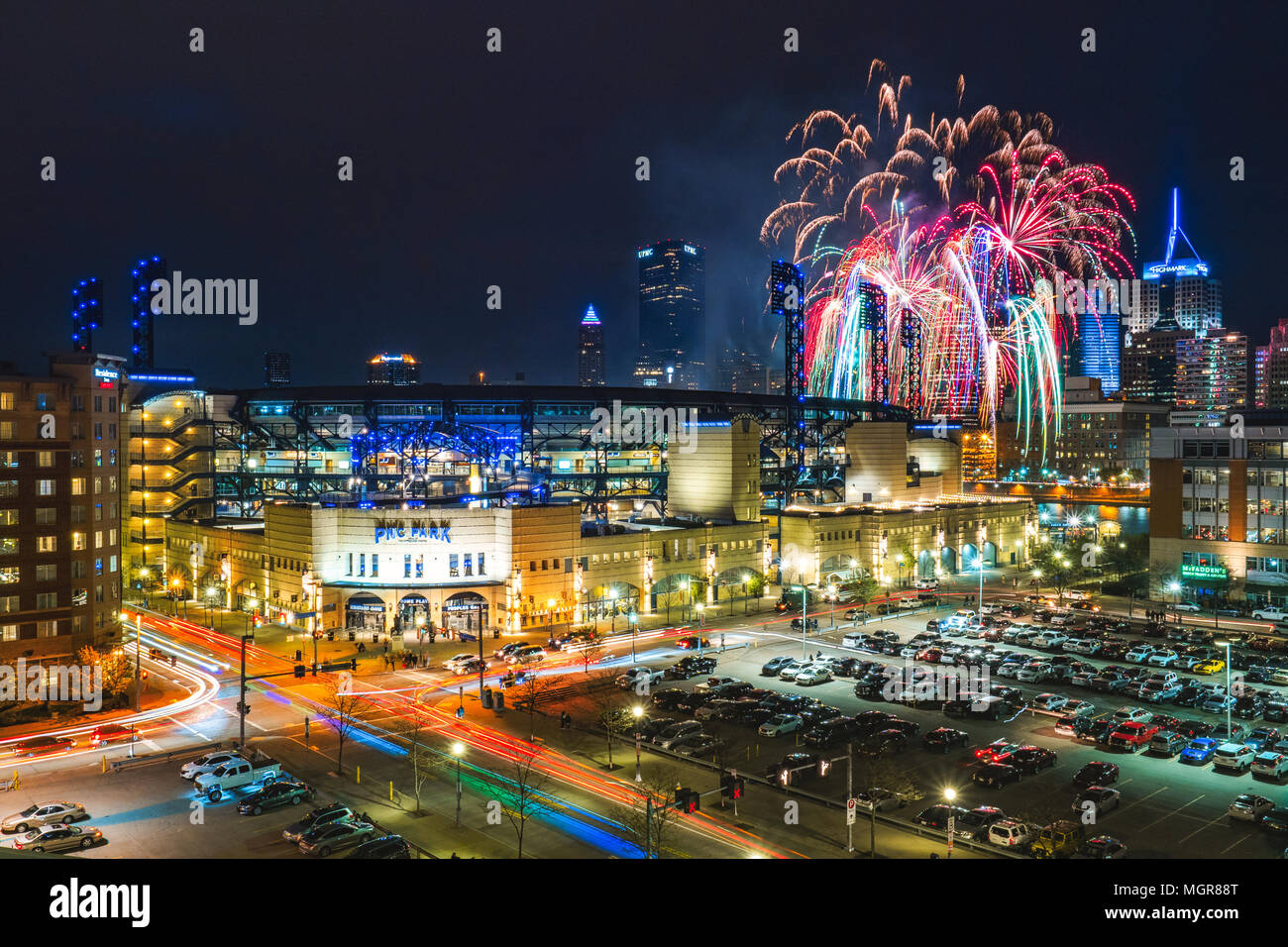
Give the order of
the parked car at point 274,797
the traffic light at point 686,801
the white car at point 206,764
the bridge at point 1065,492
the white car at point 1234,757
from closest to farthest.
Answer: the traffic light at point 686,801
the parked car at point 274,797
the white car at point 206,764
the white car at point 1234,757
the bridge at point 1065,492

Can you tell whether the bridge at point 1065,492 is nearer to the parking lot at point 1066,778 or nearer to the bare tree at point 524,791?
the parking lot at point 1066,778

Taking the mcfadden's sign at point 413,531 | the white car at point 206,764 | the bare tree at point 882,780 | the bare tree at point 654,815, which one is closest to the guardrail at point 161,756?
the white car at point 206,764

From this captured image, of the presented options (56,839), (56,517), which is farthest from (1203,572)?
(56,517)

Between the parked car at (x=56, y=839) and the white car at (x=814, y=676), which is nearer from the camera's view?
the parked car at (x=56, y=839)

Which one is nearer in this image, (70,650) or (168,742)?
(168,742)

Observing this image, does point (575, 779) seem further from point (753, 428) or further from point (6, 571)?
point (753, 428)

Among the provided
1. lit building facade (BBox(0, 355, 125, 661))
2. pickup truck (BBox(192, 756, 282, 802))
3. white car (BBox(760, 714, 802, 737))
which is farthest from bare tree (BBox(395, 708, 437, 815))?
lit building facade (BBox(0, 355, 125, 661))
